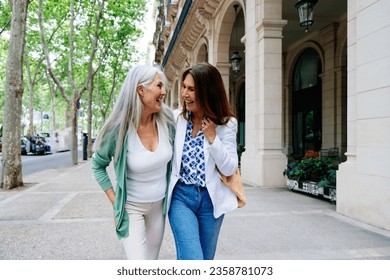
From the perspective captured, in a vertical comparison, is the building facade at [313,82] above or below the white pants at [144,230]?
above

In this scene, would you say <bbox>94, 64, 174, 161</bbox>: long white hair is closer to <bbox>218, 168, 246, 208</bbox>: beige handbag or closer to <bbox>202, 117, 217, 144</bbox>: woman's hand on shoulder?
<bbox>202, 117, 217, 144</bbox>: woman's hand on shoulder

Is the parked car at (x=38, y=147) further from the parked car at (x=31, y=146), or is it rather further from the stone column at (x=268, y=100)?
the stone column at (x=268, y=100)

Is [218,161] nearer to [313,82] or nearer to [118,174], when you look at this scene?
[118,174]

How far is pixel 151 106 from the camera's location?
91.1 inches

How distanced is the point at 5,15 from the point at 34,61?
493 inches

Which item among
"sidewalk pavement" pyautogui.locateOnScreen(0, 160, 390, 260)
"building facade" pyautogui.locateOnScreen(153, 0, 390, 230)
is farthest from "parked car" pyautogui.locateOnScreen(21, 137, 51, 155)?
"sidewalk pavement" pyautogui.locateOnScreen(0, 160, 390, 260)

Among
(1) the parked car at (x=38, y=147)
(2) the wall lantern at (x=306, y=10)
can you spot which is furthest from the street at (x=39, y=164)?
(2) the wall lantern at (x=306, y=10)

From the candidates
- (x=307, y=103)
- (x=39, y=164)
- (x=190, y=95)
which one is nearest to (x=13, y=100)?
(x=190, y=95)

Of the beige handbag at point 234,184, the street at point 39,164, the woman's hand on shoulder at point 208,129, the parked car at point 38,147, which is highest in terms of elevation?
the woman's hand on shoulder at point 208,129

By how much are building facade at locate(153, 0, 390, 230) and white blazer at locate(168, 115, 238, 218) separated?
12.0 ft

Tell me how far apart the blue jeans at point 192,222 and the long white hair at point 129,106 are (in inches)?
20.1

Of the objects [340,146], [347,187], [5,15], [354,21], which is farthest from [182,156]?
[5,15]

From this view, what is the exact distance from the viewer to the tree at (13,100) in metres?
9.85
